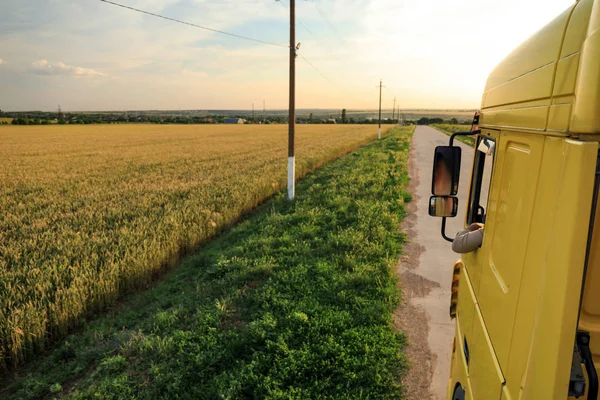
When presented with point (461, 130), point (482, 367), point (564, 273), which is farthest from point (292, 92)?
point (461, 130)

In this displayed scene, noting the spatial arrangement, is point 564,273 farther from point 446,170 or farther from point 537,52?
point 446,170

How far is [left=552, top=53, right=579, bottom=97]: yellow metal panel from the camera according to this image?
1.15m

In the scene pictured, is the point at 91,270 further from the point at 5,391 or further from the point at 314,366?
the point at 314,366

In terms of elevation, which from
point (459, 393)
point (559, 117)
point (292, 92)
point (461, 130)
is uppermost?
point (292, 92)

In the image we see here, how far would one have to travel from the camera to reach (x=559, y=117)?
1.23m

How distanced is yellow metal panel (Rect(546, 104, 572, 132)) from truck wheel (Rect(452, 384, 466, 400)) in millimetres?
1732

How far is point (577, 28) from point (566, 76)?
0.15 meters

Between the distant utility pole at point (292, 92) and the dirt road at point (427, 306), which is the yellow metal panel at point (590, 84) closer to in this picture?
the dirt road at point (427, 306)

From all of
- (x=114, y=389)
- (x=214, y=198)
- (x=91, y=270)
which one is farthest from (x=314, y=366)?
(x=214, y=198)

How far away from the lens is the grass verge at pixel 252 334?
358 cm

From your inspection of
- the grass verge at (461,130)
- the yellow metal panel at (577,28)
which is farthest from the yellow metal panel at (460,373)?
the grass verge at (461,130)

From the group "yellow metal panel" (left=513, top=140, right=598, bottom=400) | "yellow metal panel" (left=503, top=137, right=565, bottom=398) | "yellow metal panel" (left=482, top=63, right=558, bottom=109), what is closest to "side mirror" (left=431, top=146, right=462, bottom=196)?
"yellow metal panel" (left=482, top=63, right=558, bottom=109)

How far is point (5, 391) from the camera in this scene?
3852 mm

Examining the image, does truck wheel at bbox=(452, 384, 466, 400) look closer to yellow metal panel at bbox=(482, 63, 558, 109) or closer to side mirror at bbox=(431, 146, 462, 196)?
side mirror at bbox=(431, 146, 462, 196)
